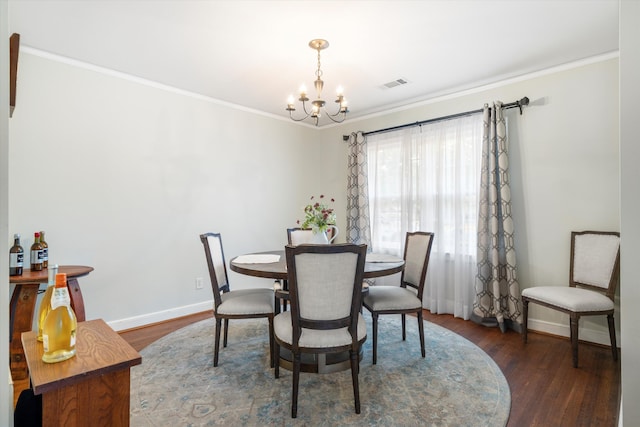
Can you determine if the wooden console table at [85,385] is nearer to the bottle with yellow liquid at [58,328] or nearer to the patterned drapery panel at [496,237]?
the bottle with yellow liquid at [58,328]

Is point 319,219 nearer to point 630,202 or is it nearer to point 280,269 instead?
point 280,269

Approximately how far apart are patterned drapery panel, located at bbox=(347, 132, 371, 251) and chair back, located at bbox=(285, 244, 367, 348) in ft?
8.61

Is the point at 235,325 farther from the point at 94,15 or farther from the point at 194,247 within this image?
the point at 94,15

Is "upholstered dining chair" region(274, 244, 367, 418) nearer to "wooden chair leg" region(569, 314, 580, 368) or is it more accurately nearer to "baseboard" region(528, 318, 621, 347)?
"wooden chair leg" region(569, 314, 580, 368)

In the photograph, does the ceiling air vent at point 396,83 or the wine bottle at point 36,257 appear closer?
the wine bottle at point 36,257

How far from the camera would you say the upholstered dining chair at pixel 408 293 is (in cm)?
258

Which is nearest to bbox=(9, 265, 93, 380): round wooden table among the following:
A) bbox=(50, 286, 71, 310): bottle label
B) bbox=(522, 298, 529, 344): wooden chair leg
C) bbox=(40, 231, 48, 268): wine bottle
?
bbox=(40, 231, 48, 268): wine bottle

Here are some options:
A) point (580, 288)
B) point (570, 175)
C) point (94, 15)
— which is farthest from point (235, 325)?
point (570, 175)

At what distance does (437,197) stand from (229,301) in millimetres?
2601

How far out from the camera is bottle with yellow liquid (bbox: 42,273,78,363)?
1010mm

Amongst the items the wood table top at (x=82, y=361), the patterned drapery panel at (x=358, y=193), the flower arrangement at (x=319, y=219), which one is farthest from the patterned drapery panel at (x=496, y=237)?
the wood table top at (x=82, y=361)

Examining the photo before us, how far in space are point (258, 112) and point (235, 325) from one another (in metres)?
2.72

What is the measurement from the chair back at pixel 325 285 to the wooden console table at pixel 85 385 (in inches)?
37.0

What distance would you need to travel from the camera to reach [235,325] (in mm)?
3404
